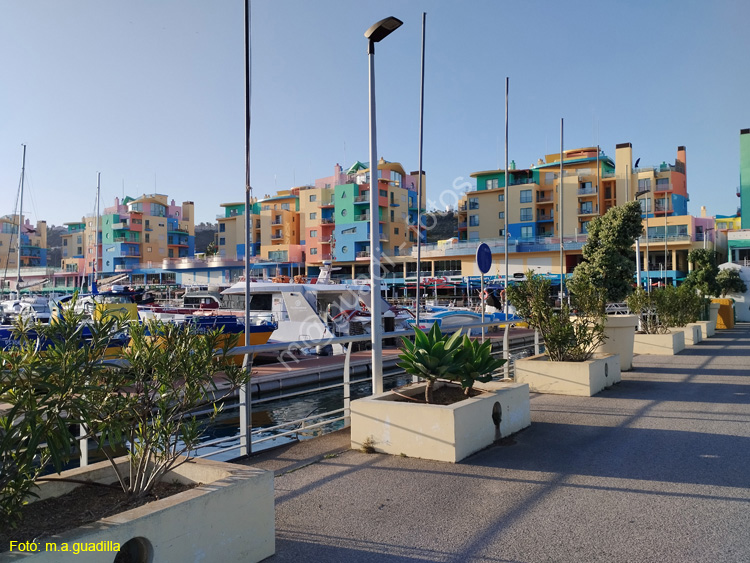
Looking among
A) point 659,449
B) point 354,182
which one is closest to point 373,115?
point 659,449

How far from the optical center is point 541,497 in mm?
4371

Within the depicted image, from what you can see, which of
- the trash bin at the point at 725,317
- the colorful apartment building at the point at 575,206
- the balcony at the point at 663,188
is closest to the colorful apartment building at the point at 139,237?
the colorful apartment building at the point at 575,206

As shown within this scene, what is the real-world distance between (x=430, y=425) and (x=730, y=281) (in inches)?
1360

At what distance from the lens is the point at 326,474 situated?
4984mm

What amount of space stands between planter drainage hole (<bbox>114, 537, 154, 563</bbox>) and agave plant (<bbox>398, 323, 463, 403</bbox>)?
11.6ft

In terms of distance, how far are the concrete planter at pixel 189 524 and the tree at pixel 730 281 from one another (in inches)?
1394

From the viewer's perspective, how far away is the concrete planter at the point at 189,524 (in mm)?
2580

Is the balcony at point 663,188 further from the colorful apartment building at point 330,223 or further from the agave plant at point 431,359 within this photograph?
the agave plant at point 431,359

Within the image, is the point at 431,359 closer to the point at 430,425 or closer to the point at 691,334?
the point at 430,425

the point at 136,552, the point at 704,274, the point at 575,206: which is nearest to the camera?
the point at 136,552

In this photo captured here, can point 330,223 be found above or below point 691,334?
above

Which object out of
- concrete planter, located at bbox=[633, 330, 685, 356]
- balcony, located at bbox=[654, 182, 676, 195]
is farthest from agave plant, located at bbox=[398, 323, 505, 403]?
balcony, located at bbox=[654, 182, 676, 195]

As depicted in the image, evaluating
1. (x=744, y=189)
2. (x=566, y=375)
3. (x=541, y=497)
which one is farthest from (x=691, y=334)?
(x=744, y=189)

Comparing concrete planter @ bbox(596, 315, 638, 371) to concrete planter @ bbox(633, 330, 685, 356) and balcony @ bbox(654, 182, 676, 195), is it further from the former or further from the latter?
balcony @ bbox(654, 182, 676, 195)
